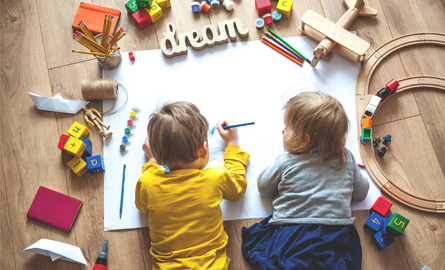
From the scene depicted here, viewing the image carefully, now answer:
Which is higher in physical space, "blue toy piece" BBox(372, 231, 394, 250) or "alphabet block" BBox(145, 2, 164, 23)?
"alphabet block" BBox(145, 2, 164, 23)

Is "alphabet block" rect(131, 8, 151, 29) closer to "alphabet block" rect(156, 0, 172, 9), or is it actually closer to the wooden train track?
"alphabet block" rect(156, 0, 172, 9)

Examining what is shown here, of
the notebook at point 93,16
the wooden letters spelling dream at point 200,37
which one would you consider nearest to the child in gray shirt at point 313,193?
the wooden letters spelling dream at point 200,37

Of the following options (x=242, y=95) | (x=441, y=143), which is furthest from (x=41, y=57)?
(x=441, y=143)

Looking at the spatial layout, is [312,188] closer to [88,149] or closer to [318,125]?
[318,125]

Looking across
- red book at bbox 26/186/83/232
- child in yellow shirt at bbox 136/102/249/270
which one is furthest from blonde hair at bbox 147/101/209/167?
red book at bbox 26/186/83/232

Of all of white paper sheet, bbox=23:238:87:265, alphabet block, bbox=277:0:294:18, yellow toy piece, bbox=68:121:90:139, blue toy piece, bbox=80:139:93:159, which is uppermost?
alphabet block, bbox=277:0:294:18

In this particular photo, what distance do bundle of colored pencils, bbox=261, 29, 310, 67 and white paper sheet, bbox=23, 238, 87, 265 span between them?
918 mm

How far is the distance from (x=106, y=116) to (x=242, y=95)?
464mm

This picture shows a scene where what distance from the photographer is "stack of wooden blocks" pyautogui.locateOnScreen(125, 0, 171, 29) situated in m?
1.19

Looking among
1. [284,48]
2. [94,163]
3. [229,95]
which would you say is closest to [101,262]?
[94,163]

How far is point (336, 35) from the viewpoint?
3.67 feet

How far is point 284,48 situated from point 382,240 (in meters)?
0.70

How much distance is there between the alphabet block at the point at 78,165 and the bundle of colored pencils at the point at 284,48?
74 cm

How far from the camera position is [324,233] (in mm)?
926
